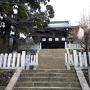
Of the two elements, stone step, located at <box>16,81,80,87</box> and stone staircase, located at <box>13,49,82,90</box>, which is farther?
stone step, located at <box>16,81,80,87</box>

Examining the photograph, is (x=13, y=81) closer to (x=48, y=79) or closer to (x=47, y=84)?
(x=47, y=84)

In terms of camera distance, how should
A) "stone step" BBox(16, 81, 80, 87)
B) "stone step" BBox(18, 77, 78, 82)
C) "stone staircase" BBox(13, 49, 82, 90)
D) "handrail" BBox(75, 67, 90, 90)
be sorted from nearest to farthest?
"handrail" BBox(75, 67, 90, 90) → "stone staircase" BBox(13, 49, 82, 90) → "stone step" BBox(16, 81, 80, 87) → "stone step" BBox(18, 77, 78, 82)

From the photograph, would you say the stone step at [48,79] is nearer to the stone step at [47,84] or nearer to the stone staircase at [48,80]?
the stone staircase at [48,80]

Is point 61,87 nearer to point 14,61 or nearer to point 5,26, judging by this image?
point 14,61

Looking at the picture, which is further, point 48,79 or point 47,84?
point 48,79

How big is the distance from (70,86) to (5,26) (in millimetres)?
12765

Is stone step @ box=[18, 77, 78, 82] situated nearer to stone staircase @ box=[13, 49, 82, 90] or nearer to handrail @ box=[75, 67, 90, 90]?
stone staircase @ box=[13, 49, 82, 90]

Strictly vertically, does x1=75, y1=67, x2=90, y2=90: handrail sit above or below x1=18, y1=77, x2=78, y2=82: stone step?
above

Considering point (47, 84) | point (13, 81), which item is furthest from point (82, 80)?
point (13, 81)

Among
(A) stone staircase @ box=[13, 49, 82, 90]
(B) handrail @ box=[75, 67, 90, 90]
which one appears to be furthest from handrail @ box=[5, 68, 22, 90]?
(B) handrail @ box=[75, 67, 90, 90]

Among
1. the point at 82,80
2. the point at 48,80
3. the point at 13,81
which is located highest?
the point at 13,81

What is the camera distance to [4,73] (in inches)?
432

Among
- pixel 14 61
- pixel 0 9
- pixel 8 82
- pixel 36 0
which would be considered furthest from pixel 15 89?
pixel 36 0

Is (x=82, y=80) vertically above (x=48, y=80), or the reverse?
(x=82, y=80)
